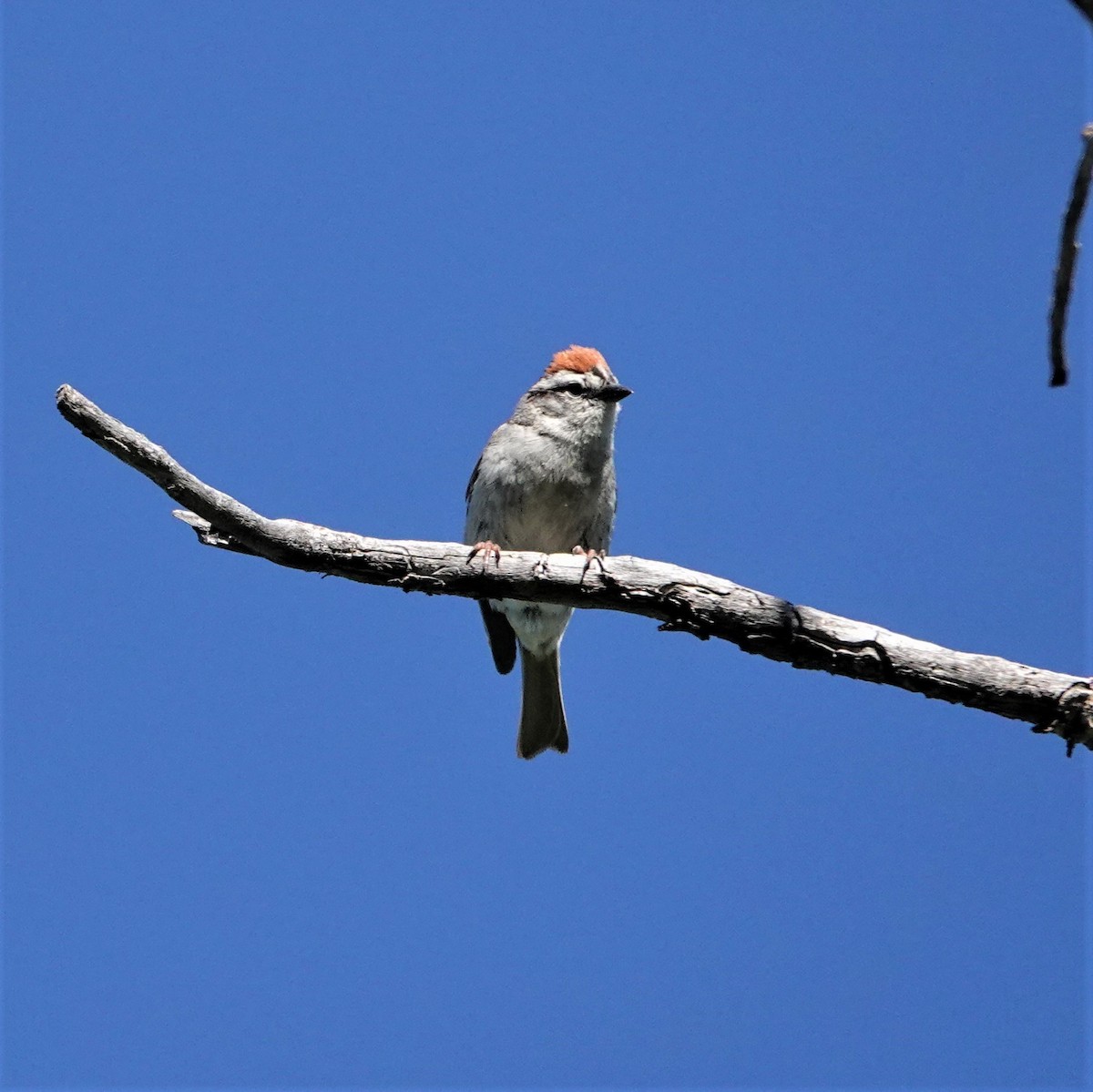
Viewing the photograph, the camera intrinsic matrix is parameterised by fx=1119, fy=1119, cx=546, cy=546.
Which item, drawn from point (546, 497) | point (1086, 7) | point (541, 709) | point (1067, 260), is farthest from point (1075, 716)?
point (541, 709)

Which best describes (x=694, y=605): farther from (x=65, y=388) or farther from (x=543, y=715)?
(x=543, y=715)

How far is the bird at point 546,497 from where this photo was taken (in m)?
7.14

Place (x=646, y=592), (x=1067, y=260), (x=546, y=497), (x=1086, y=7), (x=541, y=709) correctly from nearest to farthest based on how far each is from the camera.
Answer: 1. (x=1086, y=7)
2. (x=1067, y=260)
3. (x=646, y=592)
4. (x=546, y=497)
5. (x=541, y=709)

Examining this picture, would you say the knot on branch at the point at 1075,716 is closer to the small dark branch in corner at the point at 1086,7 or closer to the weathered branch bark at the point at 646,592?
the weathered branch bark at the point at 646,592

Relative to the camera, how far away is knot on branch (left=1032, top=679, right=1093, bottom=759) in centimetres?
427

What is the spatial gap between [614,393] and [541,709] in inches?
86.1

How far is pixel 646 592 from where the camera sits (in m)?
4.74

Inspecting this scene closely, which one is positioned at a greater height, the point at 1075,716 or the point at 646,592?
the point at 646,592

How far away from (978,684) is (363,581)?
8.45 ft

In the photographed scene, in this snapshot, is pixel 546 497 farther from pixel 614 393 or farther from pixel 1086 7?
pixel 1086 7

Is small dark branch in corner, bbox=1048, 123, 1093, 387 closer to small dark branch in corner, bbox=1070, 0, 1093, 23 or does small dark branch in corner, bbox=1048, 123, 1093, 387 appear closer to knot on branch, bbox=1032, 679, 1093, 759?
small dark branch in corner, bbox=1070, 0, 1093, 23

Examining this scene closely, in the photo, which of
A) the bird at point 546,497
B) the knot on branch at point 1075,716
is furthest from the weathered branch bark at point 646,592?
the bird at point 546,497

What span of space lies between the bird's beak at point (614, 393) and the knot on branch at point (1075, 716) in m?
3.72

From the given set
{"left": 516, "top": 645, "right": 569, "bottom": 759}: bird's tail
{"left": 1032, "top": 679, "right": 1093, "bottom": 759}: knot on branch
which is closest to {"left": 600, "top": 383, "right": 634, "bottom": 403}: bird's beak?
{"left": 516, "top": 645, "right": 569, "bottom": 759}: bird's tail
